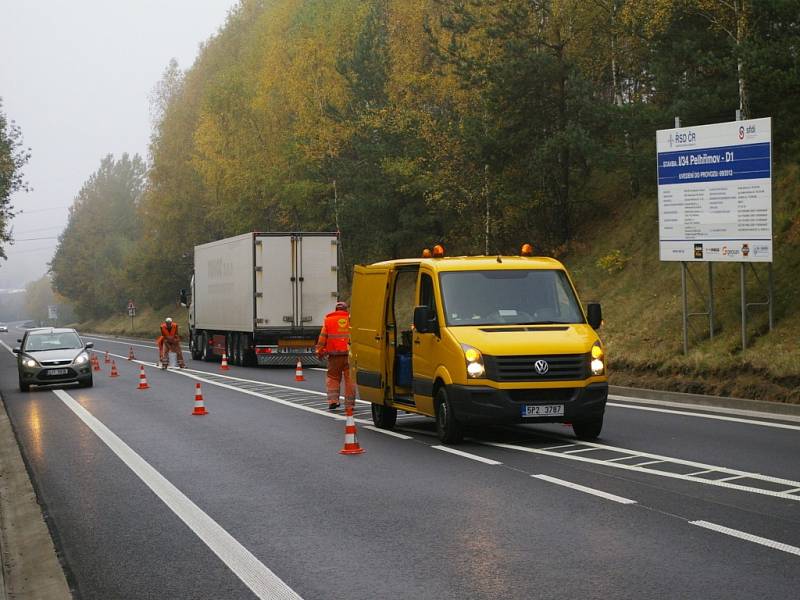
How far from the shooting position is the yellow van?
13.9m

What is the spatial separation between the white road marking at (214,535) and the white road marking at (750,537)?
3.22 metres

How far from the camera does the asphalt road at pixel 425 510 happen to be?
7.32m

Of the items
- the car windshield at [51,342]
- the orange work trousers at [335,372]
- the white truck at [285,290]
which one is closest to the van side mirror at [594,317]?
the orange work trousers at [335,372]

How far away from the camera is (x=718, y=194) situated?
22.0m

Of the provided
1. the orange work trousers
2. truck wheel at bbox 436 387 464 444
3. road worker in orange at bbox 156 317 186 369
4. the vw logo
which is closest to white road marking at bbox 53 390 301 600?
truck wheel at bbox 436 387 464 444

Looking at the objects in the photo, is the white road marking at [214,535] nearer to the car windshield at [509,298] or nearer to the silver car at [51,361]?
the car windshield at [509,298]

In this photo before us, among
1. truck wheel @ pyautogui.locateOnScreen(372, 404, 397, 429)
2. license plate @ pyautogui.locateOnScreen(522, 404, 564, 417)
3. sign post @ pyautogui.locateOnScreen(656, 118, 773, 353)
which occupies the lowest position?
truck wheel @ pyautogui.locateOnScreen(372, 404, 397, 429)

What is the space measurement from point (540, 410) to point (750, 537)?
220 inches

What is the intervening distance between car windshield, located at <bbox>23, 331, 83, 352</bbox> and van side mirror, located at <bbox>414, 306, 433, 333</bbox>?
16.1 metres

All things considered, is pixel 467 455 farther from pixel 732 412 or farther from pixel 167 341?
pixel 167 341

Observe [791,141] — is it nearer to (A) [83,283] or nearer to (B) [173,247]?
(B) [173,247]

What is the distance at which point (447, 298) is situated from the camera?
49.7ft

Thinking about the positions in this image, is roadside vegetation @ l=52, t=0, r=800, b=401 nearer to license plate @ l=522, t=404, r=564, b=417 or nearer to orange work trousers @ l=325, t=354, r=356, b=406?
orange work trousers @ l=325, t=354, r=356, b=406

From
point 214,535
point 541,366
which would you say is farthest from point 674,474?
point 214,535
